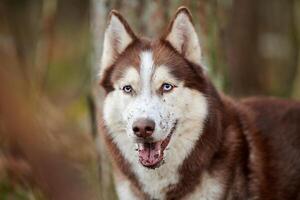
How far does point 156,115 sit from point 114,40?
0.91 metres

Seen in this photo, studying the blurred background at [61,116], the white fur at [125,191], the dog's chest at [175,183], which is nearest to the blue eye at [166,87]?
the dog's chest at [175,183]

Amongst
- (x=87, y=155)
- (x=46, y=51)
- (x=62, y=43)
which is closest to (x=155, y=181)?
(x=87, y=155)

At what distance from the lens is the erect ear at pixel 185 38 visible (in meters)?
6.26

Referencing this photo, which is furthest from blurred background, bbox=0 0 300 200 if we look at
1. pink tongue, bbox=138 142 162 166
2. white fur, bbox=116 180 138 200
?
pink tongue, bbox=138 142 162 166

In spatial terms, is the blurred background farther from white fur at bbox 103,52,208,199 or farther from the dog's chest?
the dog's chest

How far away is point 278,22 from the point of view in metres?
16.7

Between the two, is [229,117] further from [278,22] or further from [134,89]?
[278,22]

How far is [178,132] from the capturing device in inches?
244

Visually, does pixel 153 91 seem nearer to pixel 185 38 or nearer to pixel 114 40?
pixel 185 38

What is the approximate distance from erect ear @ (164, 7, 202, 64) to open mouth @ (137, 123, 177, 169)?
0.72 m

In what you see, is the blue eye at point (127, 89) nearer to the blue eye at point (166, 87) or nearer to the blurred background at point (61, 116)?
the blue eye at point (166, 87)

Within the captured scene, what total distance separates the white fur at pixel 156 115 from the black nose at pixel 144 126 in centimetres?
4

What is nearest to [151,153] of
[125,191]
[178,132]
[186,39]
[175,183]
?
[178,132]

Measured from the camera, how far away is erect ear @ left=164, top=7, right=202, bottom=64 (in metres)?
6.26
